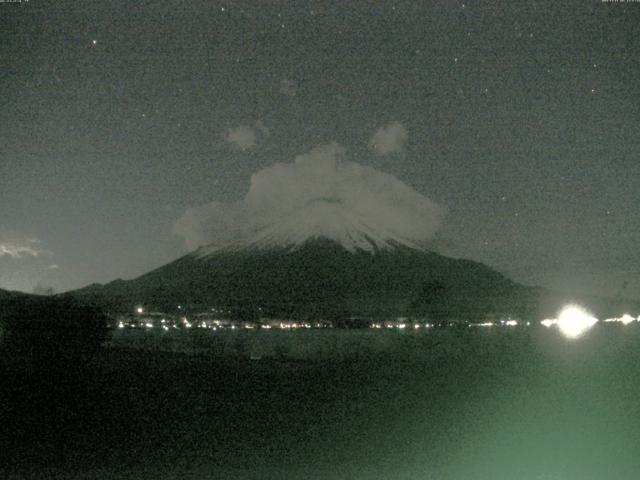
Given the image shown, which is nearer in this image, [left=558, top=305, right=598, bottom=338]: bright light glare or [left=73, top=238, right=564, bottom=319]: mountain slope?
[left=558, top=305, right=598, bottom=338]: bright light glare

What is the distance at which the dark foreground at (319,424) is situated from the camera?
11305 mm

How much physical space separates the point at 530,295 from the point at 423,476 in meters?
181

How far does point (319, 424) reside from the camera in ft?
49.8

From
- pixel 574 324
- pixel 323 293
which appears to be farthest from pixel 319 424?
pixel 323 293

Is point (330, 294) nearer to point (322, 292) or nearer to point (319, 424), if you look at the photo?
point (322, 292)

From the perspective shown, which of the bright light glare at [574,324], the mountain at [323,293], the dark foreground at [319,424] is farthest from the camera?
the mountain at [323,293]

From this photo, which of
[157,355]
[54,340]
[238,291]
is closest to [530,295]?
[238,291]

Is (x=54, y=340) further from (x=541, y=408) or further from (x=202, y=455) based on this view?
(x=541, y=408)

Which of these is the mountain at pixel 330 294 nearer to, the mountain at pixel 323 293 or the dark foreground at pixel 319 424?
the mountain at pixel 323 293

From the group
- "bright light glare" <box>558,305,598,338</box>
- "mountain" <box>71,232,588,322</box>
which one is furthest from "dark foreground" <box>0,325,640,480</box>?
"mountain" <box>71,232,588,322</box>

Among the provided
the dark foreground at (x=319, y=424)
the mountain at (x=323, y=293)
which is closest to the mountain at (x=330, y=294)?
the mountain at (x=323, y=293)

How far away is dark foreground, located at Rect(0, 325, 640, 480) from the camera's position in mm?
11305

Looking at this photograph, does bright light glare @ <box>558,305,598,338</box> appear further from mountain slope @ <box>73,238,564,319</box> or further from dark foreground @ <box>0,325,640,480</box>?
dark foreground @ <box>0,325,640,480</box>

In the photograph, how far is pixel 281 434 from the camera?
46.4ft
